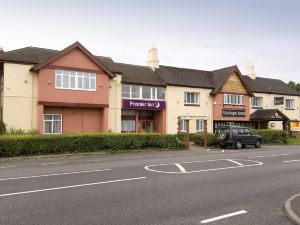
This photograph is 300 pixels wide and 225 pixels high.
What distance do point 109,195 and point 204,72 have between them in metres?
35.8

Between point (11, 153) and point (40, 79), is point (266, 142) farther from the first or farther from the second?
point (11, 153)

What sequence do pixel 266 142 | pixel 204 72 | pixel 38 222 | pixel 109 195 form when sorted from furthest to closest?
pixel 204 72 → pixel 266 142 → pixel 109 195 → pixel 38 222

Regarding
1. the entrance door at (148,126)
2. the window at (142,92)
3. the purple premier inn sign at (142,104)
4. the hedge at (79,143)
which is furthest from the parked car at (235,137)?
the entrance door at (148,126)

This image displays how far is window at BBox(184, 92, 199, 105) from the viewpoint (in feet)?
125

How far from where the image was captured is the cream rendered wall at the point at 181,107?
120ft

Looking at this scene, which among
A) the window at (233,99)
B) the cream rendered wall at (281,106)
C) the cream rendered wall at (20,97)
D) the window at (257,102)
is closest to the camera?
the cream rendered wall at (20,97)

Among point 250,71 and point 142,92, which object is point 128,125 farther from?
point 250,71

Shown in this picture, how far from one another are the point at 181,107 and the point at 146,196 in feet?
96.3

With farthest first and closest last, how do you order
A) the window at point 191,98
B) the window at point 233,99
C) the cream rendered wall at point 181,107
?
1. the window at point 233,99
2. the window at point 191,98
3. the cream rendered wall at point 181,107

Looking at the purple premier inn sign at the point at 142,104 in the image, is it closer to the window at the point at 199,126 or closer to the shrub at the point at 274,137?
the window at the point at 199,126

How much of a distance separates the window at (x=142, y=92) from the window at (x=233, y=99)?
29.0 ft

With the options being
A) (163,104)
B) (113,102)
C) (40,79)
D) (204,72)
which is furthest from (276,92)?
(40,79)

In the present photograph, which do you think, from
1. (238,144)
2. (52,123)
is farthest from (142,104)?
(238,144)

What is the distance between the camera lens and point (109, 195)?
28.2 feet
